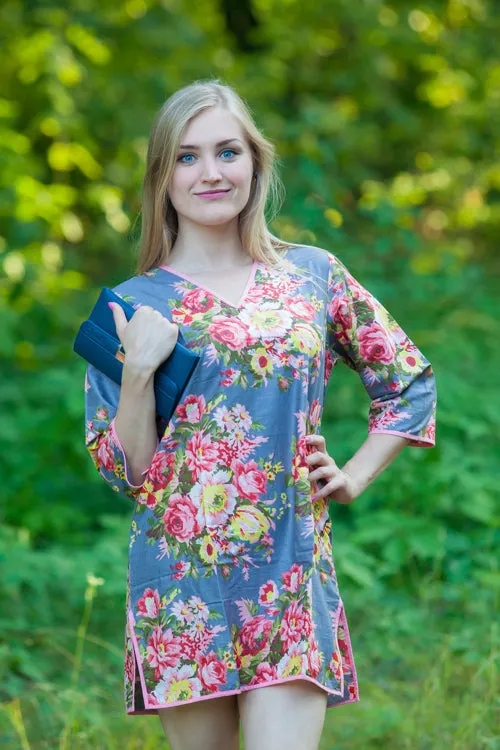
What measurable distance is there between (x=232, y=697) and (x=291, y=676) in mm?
174

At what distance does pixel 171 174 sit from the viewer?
2234 millimetres

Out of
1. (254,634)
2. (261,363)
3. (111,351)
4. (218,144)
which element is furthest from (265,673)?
(218,144)

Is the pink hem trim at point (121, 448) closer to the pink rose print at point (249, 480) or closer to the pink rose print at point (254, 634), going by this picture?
the pink rose print at point (249, 480)

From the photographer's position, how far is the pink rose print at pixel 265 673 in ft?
6.62

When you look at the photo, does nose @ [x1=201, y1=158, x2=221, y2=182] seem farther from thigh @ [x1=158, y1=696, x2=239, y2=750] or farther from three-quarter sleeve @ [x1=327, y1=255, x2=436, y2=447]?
thigh @ [x1=158, y1=696, x2=239, y2=750]

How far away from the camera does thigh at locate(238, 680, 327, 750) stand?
1.97 meters

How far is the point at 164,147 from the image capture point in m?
2.23

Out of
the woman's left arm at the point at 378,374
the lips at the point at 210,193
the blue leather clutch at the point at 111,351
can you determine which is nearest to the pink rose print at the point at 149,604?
the blue leather clutch at the point at 111,351

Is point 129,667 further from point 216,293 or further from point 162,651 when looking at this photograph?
point 216,293

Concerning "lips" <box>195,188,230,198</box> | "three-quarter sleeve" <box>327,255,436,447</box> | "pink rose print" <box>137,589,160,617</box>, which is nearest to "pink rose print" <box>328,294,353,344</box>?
"three-quarter sleeve" <box>327,255,436,447</box>

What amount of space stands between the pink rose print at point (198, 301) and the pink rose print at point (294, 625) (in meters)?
0.62

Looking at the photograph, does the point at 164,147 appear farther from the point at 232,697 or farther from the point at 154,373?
the point at 232,697

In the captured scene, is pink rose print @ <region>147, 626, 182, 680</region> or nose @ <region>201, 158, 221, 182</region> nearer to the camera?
pink rose print @ <region>147, 626, 182, 680</region>

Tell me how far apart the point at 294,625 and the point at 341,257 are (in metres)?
2.78
